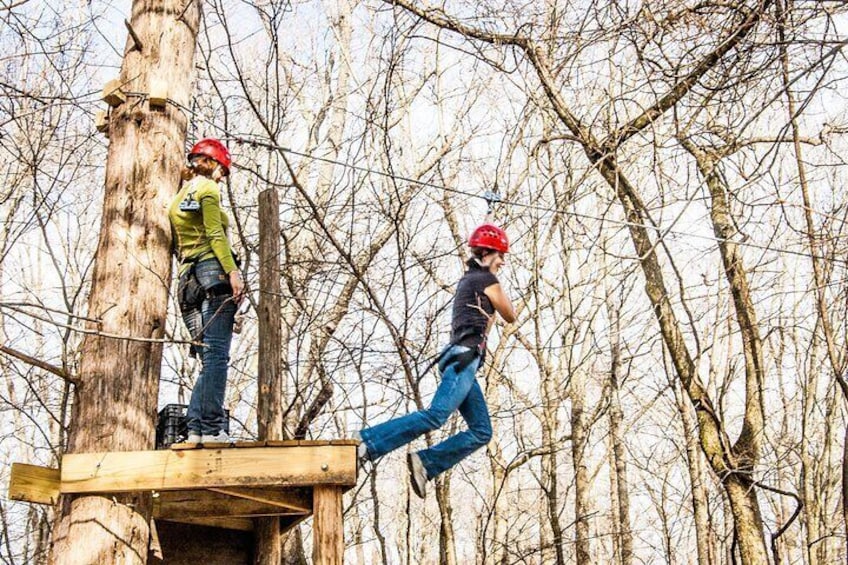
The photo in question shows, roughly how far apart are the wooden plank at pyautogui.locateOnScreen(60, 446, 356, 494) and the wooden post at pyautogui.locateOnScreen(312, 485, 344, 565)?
0.08 m

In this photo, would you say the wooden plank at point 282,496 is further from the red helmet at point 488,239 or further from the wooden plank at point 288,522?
the red helmet at point 488,239

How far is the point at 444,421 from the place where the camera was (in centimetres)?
447

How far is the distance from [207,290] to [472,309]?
141cm

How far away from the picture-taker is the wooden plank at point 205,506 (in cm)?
435

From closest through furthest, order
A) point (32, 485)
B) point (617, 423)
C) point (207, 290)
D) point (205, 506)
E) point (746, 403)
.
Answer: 1. point (32, 485)
2. point (207, 290)
3. point (205, 506)
4. point (746, 403)
5. point (617, 423)

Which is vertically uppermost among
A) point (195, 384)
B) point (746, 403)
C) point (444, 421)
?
point (746, 403)

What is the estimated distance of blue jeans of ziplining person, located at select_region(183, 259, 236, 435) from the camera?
419cm

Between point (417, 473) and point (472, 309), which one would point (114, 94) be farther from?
point (417, 473)

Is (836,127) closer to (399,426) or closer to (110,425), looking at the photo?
(399,426)

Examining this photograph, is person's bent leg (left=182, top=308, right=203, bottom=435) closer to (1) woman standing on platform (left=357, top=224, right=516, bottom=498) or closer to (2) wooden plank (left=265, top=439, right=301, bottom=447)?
(2) wooden plank (left=265, top=439, right=301, bottom=447)

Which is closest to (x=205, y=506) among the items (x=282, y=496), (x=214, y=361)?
(x=282, y=496)

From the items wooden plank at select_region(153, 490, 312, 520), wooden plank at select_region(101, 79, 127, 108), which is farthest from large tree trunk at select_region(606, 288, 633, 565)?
wooden plank at select_region(101, 79, 127, 108)

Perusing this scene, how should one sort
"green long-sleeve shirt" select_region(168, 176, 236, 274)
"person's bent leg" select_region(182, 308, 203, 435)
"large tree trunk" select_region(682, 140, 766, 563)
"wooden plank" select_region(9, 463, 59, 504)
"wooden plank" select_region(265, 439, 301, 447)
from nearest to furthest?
1. "wooden plank" select_region(265, 439, 301, 447)
2. "wooden plank" select_region(9, 463, 59, 504)
3. "person's bent leg" select_region(182, 308, 203, 435)
4. "green long-sleeve shirt" select_region(168, 176, 236, 274)
5. "large tree trunk" select_region(682, 140, 766, 563)

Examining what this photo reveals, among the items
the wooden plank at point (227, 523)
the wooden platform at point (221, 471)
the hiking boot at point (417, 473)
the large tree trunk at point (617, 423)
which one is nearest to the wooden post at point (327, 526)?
the wooden platform at point (221, 471)
